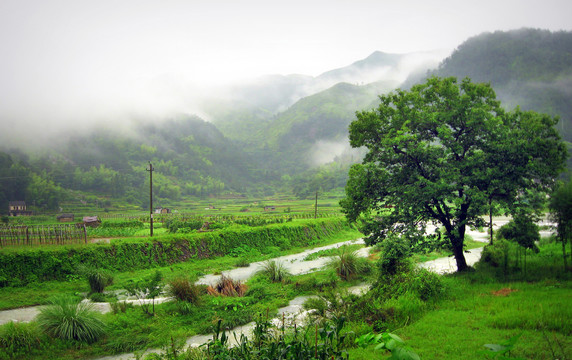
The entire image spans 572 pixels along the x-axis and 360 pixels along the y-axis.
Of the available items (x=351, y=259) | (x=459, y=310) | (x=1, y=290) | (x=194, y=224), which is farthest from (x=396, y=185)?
(x=194, y=224)

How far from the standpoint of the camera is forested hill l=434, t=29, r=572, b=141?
145875 mm

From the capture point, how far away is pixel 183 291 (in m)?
15.9

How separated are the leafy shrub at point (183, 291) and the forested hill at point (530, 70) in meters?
146

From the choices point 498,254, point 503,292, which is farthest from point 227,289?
point 498,254

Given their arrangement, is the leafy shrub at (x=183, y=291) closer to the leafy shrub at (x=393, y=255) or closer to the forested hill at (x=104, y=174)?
the leafy shrub at (x=393, y=255)

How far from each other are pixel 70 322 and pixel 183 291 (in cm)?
497

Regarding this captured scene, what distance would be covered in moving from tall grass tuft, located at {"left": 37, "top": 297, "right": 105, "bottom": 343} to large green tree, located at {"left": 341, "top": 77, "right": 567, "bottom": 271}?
1219cm

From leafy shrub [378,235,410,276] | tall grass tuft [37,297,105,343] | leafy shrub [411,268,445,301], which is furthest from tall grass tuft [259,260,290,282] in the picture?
tall grass tuft [37,297,105,343]

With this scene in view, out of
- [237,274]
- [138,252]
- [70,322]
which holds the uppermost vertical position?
[70,322]

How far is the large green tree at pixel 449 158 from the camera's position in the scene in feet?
49.3

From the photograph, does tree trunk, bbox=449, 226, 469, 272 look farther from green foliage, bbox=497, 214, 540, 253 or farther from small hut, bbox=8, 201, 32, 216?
small hut, bbox=8, 201, 32, 216

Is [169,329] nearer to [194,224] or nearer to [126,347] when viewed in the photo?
[126,347]

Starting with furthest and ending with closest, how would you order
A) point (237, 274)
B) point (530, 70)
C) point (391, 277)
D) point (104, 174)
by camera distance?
point (530, 70), point (104, 174), point (237, 274), point (391, 277)

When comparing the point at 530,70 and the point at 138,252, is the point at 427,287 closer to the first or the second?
the point at 138,252
